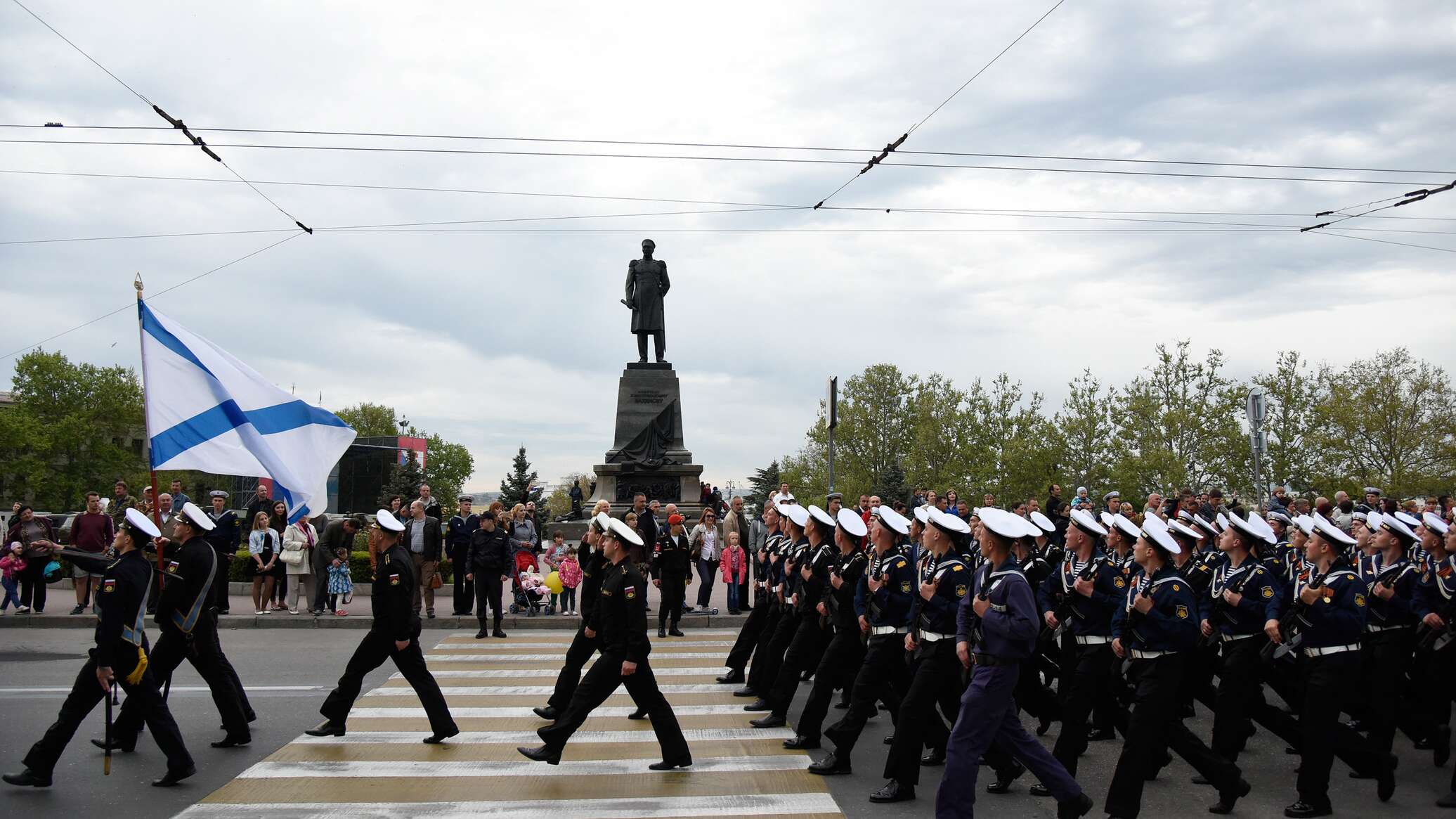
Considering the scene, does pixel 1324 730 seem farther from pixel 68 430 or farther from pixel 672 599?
pixel 68 430

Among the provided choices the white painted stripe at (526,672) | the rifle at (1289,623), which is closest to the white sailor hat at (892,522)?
the rifle at (1289,623)

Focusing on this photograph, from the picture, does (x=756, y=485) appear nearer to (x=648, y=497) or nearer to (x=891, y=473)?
(x=891, y=473)

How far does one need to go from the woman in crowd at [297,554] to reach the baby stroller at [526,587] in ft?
10.6

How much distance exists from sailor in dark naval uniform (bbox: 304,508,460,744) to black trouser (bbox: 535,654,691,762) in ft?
4.45

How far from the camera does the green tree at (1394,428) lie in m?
45.1

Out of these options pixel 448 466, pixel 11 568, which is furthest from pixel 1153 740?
pixel 448 466

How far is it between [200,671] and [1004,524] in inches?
252

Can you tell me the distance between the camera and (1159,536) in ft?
24.2

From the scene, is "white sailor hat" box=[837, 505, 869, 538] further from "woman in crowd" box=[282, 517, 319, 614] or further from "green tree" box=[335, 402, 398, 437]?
"green tree" box=[335, 402, 398, 437]

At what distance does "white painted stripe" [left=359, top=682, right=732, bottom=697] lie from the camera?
11.4 m

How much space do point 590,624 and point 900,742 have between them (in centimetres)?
252

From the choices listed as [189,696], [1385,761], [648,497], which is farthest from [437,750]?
[648,497]

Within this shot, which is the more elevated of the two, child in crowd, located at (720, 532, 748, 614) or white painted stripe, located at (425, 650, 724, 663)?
child in crowd, located at (720, 532, 748, 614)

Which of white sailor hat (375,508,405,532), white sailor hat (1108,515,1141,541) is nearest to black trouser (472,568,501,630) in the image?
white sailor hat (375,508,405,532)
